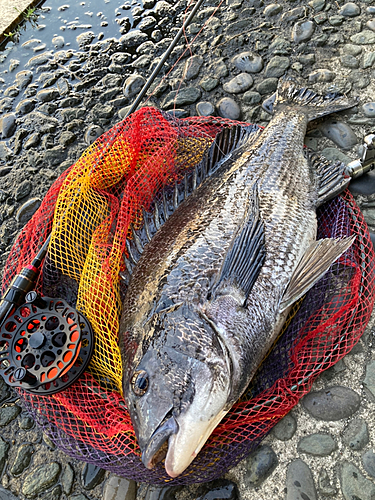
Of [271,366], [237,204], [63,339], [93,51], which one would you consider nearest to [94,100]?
[93,51]

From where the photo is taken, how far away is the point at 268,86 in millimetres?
4422

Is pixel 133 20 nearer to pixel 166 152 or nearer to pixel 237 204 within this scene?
pixel 166 152

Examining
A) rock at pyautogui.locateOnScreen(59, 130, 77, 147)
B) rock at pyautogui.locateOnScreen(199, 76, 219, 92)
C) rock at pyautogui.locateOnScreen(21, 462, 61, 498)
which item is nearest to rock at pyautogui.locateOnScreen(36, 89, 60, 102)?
rock at pyautogui.locateOnScreen(59, 130, 77, 147)

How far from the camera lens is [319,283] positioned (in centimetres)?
303

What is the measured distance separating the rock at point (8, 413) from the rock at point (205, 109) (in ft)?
11.8

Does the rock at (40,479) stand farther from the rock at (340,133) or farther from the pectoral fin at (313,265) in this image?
the rock at (340,133)

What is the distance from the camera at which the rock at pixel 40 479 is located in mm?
2766

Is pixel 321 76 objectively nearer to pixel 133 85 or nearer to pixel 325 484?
pixel 133 85

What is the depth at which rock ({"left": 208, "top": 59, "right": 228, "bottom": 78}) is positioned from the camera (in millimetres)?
4723

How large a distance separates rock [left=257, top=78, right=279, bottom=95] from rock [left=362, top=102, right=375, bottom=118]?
1.04 m

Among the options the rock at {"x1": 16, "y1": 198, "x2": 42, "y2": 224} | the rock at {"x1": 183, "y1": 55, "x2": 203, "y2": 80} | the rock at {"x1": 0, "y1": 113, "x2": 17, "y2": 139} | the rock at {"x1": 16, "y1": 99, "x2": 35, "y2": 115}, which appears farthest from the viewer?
the rock at {"x1": 16, "y1": 99, "x2": 35, "y2": 115}

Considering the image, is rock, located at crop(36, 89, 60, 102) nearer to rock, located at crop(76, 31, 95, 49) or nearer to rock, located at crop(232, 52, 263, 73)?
rock, located at crop(76, 31, 95, 49)

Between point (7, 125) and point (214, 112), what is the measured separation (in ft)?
9.21

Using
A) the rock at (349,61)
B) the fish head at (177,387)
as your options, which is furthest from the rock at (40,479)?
the rock at (349,61)
